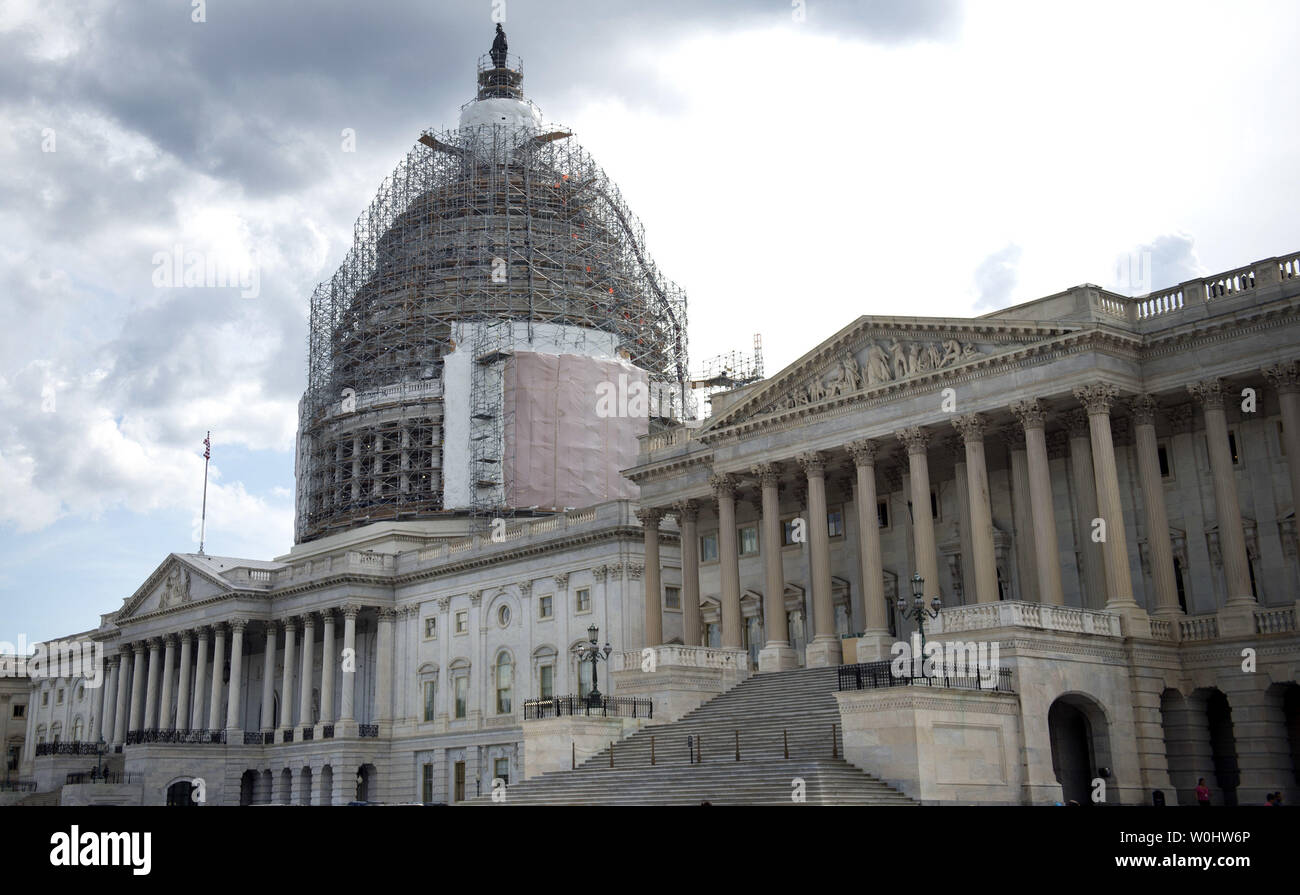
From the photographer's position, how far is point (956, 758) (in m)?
36.7

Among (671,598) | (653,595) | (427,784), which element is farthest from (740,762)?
(427,784)

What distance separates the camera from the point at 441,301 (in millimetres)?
93250

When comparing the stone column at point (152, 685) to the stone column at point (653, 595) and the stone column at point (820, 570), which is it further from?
the stone column at point (820, 570)

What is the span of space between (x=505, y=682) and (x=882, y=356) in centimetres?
3093

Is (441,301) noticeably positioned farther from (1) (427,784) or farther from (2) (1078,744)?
(2) (1078,744)

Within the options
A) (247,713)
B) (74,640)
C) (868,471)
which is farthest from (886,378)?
(74,640)

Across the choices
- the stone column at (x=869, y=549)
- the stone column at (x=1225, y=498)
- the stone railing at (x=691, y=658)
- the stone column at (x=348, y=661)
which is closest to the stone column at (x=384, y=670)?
the stone column at (x=348, y=661)

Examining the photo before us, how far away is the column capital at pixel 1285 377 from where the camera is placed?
41.7 meters

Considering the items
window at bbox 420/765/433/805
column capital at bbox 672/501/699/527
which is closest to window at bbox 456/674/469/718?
window at bbox 420/765/433/805

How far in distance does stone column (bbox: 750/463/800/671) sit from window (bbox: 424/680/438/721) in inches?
1104

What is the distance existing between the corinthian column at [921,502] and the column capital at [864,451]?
1.66 m
